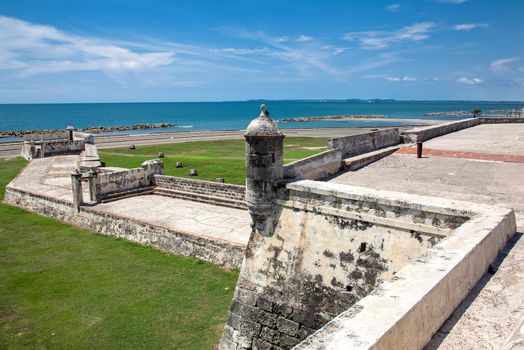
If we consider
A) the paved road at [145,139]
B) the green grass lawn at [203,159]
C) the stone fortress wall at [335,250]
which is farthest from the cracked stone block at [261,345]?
the paved road at [145,139]

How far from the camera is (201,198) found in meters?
20.3

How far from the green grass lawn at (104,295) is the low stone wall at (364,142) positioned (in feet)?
18.3

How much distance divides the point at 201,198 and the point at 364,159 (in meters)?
9.32

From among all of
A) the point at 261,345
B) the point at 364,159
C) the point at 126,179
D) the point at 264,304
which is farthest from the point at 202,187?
the point at 261,345

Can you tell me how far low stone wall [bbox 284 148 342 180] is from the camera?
30.0 feet

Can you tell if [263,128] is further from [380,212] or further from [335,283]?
[335,283]

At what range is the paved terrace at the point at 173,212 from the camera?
51.7ft

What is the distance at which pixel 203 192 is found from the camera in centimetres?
2044

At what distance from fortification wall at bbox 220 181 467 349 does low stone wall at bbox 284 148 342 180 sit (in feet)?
3.08

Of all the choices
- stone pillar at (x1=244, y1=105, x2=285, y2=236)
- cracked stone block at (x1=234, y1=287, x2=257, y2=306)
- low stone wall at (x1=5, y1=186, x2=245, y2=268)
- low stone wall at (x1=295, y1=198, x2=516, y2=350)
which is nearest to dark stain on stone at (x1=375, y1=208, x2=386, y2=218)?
low stone wall at (x1=295, y1=198, x2=516, y2=350)

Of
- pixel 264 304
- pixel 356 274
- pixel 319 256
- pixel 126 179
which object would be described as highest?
pixel 319 256

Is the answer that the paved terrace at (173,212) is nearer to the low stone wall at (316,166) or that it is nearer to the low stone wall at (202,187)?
the low stone wall at (202,187)

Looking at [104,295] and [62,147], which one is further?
[62,147]

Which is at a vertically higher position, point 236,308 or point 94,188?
point 94,188
